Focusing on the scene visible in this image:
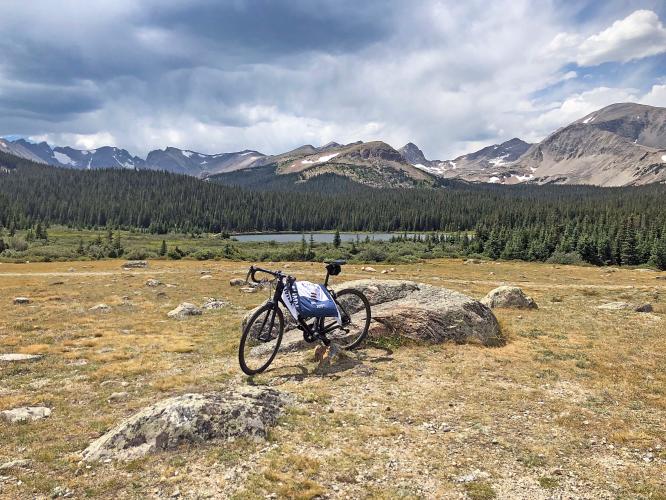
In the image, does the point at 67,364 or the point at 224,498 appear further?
the point at 67,364

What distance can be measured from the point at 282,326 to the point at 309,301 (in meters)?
1.12

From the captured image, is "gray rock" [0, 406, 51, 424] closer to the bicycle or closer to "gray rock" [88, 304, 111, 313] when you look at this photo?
the bicycle

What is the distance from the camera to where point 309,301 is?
12.6 m

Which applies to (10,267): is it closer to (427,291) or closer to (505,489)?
(427,291)

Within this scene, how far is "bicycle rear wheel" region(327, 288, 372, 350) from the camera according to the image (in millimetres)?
14047

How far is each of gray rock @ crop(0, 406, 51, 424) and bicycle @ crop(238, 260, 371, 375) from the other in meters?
4.87

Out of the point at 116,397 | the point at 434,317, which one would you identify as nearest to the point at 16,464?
the point at 116,397

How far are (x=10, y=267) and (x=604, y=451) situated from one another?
90816mm

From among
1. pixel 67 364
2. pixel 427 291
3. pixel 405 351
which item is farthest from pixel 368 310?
pixel 67 364

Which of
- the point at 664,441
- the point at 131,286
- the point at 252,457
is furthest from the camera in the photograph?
the point at 131,286

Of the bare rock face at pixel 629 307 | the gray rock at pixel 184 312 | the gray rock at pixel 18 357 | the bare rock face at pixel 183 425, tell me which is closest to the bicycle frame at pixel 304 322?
the bare rock face at pixel 183 425

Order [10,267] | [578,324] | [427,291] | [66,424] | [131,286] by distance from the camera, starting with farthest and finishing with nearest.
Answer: [10,267] < [131,286] < [578,324] < [427,291] < [66,424]

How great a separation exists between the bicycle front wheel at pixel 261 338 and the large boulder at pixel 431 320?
1094 mm

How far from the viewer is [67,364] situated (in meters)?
15.0
